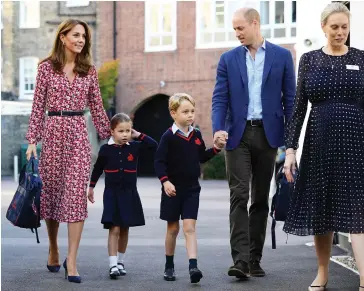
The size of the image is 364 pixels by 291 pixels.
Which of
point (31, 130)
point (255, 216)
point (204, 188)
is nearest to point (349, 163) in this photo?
point (255, 216)

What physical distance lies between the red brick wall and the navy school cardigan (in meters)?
25.8

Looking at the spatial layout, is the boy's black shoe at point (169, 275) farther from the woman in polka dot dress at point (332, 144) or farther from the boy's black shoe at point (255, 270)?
the woman in polka dot dress at point (332, 144)

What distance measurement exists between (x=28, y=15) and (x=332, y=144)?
33.6 meters

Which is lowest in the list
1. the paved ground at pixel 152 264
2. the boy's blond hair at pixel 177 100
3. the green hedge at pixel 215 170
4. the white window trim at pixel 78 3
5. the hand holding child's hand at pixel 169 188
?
the green hedge at pixel 215 170

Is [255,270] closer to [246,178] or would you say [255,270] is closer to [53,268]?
[246,178]

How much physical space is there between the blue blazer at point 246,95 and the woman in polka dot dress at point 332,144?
0.74m

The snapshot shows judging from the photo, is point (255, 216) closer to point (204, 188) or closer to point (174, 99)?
point (174, 99)

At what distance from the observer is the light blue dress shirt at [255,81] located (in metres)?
7.32

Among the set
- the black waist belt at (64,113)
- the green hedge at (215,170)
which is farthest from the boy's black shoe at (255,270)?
the green hedge at (215,170)

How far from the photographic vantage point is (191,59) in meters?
34.4

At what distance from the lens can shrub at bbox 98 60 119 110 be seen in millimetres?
34656

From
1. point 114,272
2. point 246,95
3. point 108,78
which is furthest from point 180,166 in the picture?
point 108,78

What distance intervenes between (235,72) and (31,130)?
1665 millimetres

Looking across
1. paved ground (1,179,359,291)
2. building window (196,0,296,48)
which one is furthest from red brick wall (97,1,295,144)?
paved ground (1,179,359,291)
